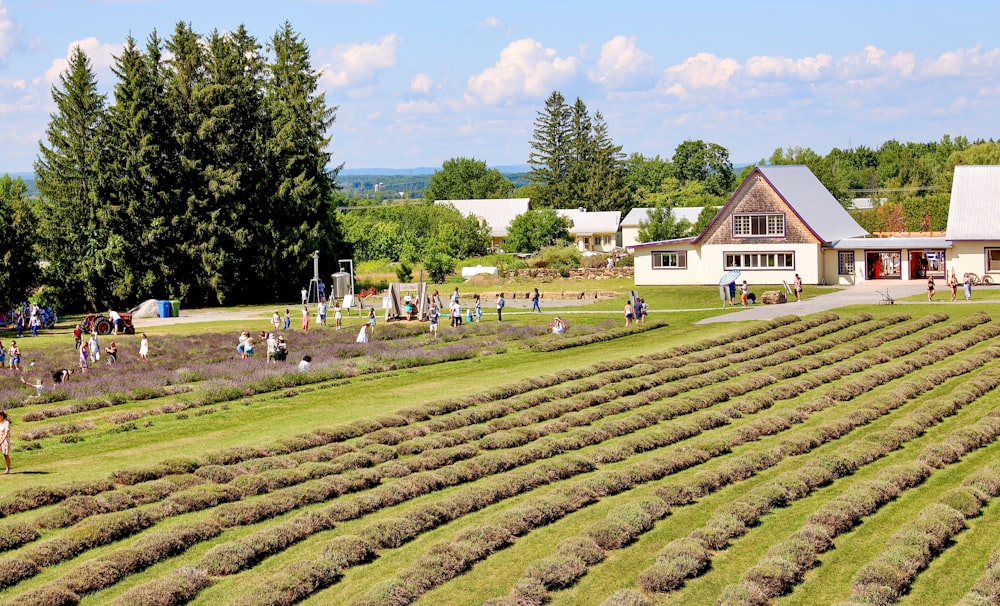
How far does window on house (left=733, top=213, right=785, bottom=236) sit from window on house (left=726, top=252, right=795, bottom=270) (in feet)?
4.83

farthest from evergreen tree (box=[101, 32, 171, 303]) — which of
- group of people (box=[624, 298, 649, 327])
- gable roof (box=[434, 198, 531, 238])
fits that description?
gable roof (box=[434, 198, 531, 238])

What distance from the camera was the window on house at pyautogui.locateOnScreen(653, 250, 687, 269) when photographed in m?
81.3

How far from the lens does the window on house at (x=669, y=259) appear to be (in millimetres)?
81312

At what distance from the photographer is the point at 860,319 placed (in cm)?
5616

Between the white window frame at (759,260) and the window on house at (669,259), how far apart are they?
3.08 metres

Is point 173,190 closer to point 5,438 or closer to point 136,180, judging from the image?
point 136,180

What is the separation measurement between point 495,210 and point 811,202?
7538 centimetres

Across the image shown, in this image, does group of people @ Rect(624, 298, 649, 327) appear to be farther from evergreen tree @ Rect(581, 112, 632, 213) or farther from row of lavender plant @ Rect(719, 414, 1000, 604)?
evergreen tree @ Rect(581, 112, 632, 213)

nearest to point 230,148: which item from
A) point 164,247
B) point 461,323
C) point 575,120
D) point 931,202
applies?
point 164,247

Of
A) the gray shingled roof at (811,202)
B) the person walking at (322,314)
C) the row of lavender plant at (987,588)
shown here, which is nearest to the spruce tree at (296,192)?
the person walking at (322,314)

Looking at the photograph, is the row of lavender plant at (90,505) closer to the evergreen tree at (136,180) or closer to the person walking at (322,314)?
the person walking at (322,314)

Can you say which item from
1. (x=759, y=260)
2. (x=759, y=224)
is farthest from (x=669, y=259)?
(x=759, y=224)

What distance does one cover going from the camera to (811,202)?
8200 centimetres

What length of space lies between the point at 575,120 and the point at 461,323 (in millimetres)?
123811
